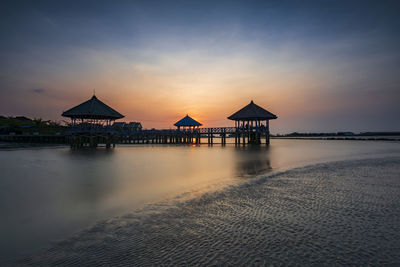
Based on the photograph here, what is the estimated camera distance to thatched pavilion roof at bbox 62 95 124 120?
26000 mm

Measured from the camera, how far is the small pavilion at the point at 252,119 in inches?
1194

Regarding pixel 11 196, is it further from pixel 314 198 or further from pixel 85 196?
pixel 314 198

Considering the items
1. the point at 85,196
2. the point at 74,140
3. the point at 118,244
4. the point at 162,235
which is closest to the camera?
the point at 118,244

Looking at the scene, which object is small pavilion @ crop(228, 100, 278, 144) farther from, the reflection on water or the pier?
the reflection on water

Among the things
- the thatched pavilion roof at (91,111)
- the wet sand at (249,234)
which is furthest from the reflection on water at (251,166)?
the thatched pavilion roof at (91,111)

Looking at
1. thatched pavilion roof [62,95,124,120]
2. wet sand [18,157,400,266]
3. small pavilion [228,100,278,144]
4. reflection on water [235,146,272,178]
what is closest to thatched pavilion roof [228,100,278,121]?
small pavilion [228,100,278,144]

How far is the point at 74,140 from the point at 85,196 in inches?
958

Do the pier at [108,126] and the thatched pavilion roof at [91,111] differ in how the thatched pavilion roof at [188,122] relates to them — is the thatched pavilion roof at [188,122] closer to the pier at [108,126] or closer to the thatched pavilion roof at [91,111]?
the pier at [108,126]

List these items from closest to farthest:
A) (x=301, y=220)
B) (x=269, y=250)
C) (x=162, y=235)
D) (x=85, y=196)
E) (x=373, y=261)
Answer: (x=373, y=261) < (x=269, y=250) < (x=162, y=235) < (x=301, y=220) < (x=85, y=196)

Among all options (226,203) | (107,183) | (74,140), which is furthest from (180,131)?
(226,203)

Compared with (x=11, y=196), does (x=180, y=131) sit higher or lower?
higher

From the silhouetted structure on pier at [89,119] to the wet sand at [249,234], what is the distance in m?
24.9

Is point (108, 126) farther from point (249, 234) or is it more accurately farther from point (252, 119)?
point (249, 234)

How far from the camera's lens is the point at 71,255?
2.86 metres
